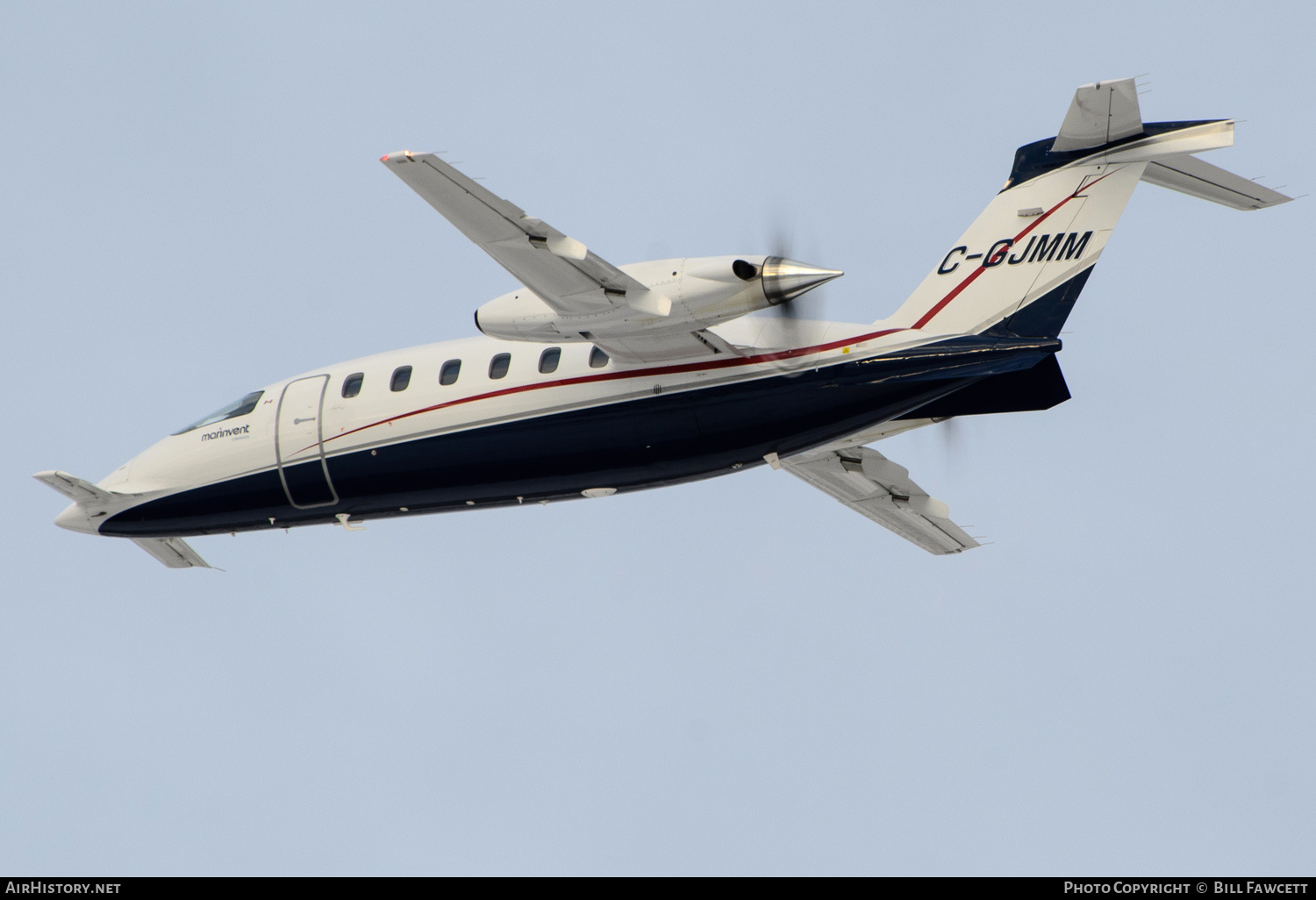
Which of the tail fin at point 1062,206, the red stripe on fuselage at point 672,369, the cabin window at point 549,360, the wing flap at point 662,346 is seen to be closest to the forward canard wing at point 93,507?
the red stripe on fuselage at point 672,369

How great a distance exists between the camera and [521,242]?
20922 mm

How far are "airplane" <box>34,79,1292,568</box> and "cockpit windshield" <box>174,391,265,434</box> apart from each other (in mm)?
1515

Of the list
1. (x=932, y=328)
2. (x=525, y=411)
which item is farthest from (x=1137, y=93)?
(x=525, y=411)

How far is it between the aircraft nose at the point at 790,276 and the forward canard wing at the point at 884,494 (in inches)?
235

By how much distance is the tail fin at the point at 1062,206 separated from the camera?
72.8 feet

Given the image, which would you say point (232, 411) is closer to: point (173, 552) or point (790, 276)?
point (173, 552)

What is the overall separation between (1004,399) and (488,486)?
862 cm

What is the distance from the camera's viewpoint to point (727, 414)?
23250mm

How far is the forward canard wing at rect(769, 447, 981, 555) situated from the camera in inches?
1078

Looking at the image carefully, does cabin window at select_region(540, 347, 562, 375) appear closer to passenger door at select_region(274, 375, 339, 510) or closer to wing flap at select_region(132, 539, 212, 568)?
passenger door at select_region(274, 375, 339, 510)

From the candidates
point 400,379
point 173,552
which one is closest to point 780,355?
point 400,379

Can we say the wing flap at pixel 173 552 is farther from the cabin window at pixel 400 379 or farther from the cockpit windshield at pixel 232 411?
the cabin window at pixel 400 379
